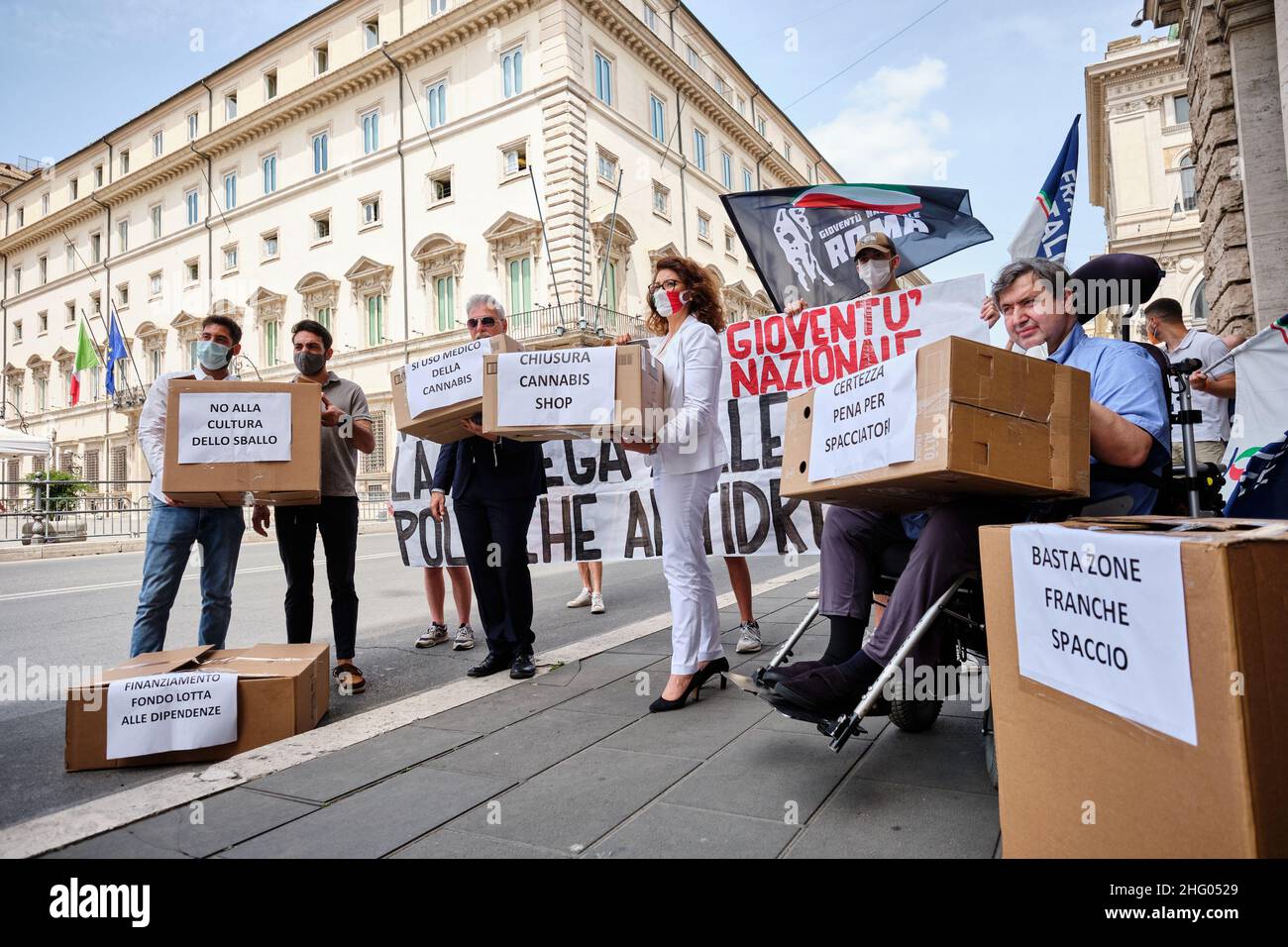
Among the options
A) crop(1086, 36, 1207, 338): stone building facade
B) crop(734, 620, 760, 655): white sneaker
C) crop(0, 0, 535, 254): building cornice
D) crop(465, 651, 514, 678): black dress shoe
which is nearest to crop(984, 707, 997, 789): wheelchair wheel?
crop(734, 620, 760, 655): white sneaker

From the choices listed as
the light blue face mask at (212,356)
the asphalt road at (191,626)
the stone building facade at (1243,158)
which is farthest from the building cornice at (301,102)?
the light blue face mask at (212,356)

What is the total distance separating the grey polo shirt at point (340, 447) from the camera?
411 cm

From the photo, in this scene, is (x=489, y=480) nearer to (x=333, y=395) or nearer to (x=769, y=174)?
(x=333, y=395)

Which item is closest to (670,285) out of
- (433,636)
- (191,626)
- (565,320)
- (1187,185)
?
(433,636)

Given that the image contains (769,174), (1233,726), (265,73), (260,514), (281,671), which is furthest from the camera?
(769,174)

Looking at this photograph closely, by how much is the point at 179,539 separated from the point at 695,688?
8.34 ft

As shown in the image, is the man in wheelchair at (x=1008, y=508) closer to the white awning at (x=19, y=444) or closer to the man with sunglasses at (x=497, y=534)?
→ the man with sunglasses at (x=497, y=534)

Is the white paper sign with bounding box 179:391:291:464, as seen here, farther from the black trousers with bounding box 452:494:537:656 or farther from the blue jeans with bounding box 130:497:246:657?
the black trousers with bounding box 452:494:537:656

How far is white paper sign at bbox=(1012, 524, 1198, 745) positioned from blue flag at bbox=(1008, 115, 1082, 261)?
179 inches

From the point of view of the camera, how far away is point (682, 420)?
3.45m

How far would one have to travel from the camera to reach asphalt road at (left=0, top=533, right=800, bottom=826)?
2961mm

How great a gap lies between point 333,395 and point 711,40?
35.8 metres

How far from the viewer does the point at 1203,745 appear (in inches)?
48.3
